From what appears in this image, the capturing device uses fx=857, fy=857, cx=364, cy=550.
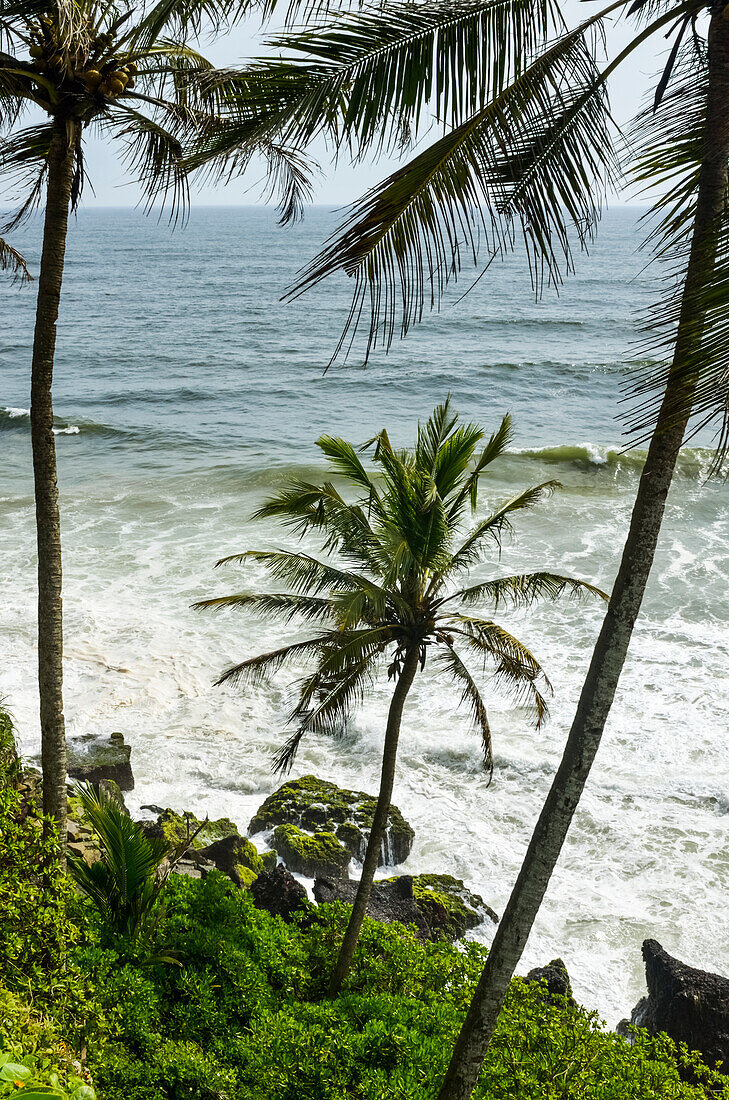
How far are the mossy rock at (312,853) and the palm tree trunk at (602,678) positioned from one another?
21.2 feet

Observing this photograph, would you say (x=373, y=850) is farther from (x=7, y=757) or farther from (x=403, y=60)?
(x=403, y=60)

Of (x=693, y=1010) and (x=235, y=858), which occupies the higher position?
(x=693, y=1010)

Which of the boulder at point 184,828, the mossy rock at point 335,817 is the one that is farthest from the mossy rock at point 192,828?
the mossy rock at point 335,817

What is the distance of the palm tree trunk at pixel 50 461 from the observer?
23.7ft

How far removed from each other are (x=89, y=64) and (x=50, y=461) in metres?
3.22

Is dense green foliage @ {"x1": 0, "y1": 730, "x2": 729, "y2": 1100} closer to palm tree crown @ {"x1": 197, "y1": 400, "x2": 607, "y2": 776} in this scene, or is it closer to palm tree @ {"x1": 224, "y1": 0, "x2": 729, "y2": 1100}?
palm tree crown @ {"x1": 197, "y1": 400, "x2": 607, "y2": 776}

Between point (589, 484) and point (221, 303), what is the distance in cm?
4158

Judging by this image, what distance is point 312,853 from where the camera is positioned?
1268 centimetres

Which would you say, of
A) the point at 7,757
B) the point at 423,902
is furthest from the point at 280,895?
the point at 7,757

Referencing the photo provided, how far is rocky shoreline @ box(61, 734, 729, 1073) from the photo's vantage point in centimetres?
968

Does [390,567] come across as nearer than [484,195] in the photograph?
No

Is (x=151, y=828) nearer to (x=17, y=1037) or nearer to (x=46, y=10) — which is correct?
(x=17, y=1037)

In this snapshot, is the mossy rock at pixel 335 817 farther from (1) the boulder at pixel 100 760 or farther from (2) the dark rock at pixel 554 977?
(2) the dark rock at pixel 554 977

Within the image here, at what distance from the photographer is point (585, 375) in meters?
44.7
